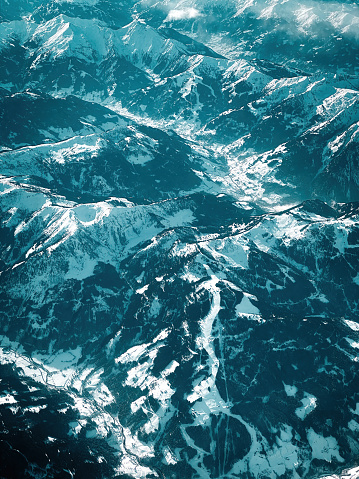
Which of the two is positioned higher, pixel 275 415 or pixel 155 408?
pixel 275 415

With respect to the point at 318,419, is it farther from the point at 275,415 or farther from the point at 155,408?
the point at 155,408

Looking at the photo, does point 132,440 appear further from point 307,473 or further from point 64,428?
point 307,473

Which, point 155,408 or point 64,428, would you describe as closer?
point 64,428

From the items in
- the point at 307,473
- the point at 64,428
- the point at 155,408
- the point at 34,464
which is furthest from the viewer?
the point at 155,408

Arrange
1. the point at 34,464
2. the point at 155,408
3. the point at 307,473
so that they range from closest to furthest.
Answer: the point at 34,464, the point at 307,473, the point at 155,408

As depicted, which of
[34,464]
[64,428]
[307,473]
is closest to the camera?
[34,464]

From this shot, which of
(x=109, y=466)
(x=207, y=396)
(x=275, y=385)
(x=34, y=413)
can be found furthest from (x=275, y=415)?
(x=34, y=413)

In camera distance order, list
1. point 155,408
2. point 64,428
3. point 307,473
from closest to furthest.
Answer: point 307,473 → point 64,428 → point 155,408

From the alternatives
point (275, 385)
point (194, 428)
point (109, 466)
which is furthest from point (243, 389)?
point (109, 466)

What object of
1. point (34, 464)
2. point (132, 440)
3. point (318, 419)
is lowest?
point (132, 440)
